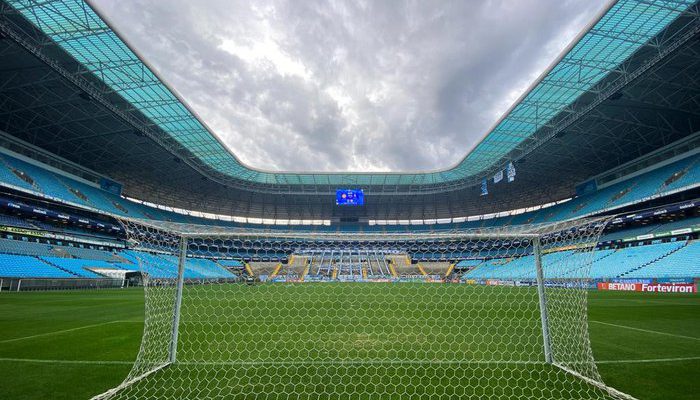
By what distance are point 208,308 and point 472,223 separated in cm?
5019

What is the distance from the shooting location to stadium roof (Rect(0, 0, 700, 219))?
54.2ft

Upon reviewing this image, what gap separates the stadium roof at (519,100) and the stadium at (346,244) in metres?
0.13

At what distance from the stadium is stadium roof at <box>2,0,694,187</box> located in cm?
13

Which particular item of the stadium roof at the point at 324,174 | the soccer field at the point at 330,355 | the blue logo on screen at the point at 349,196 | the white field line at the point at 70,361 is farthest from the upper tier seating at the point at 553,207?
the white field line at the point at 70,361

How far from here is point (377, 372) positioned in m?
4.39

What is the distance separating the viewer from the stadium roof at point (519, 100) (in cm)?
1555

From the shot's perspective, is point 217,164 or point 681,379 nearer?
point 681,379

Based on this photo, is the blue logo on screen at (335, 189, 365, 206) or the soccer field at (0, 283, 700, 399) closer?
the soccer field at (0, 283, 700, 399)

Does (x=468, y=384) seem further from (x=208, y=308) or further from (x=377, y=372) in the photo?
(x=208, y=308)

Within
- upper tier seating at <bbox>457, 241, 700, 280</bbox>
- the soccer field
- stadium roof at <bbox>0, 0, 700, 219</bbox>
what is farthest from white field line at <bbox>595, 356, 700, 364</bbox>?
stadium roof at <bbox>0, 0, 700, 219</bbox>

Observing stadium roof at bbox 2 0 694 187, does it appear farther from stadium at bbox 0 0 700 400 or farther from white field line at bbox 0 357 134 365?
white field line at bbox 0 357 134 365

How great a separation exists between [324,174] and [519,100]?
1061 inches

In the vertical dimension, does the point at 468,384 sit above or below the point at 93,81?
below

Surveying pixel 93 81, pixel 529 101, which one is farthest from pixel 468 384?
pixel 93 81
